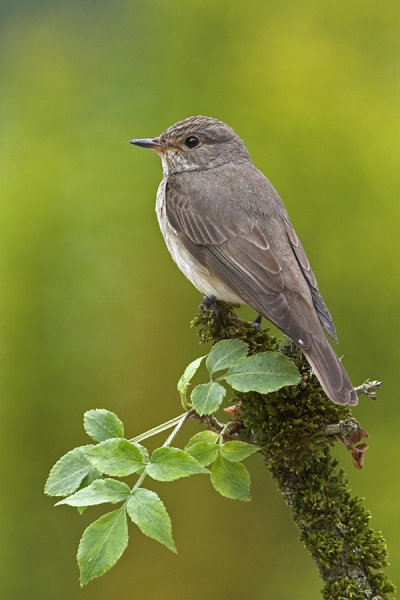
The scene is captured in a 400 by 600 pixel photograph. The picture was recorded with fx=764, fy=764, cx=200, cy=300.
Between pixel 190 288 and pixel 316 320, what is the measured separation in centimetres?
222

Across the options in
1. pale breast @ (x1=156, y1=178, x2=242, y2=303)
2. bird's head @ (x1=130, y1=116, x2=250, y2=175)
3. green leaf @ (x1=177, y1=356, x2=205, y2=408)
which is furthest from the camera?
bird's head @ (x1=130, y1=116, x2=250, y2=175)

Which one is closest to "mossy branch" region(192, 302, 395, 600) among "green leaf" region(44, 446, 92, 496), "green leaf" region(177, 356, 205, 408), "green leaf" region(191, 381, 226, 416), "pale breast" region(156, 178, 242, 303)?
"green leaf" region(177, 356, 205, 408)

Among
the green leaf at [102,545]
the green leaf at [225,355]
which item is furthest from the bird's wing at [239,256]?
the green leaf at [102,545]

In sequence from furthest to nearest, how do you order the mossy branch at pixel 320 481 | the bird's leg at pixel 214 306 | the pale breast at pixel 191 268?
the pale breast at pixel 191 268 → the bird's leg at pixel 214 306 → the mossy branch at pixel 320 481

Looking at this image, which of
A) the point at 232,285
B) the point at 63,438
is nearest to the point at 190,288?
the point at 63,438

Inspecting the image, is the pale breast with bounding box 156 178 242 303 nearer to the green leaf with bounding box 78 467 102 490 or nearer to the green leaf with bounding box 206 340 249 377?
the green leaf with bounding box 206 340 249 377

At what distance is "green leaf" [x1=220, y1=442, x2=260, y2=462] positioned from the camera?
2374mm

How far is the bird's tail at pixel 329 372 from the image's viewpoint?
2.67m

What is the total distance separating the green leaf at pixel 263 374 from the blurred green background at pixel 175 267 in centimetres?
268

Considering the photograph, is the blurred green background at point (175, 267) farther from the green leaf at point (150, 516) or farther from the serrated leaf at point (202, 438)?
the green leaf at point (150, 516)

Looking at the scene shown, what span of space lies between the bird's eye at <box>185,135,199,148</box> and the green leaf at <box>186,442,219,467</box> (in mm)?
2453

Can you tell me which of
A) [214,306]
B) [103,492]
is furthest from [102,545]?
[214,306]

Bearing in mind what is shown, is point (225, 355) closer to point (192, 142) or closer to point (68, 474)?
point (68, 474)

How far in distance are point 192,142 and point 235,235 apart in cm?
97
